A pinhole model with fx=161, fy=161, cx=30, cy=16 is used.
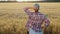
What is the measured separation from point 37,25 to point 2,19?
331 mm

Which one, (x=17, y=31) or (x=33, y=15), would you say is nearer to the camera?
(x=33, y=15)

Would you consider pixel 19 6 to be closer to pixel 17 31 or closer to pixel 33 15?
pixel 17 31

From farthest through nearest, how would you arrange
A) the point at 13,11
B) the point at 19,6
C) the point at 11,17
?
the point at 19,6 < the point at 13,11 < the point at 11,17

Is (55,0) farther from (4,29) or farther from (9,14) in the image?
(4,29)

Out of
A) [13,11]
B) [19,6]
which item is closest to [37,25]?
[13,11]

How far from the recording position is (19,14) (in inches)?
47.3

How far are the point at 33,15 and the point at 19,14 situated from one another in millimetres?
347

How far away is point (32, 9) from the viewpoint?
870 mm

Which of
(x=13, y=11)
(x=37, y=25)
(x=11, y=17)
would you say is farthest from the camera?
(x=13, y=11)

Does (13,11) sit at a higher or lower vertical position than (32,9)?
lower

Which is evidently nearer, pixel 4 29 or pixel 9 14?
pixel 4 29

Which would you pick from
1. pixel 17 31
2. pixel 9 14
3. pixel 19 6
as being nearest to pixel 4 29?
pixel 17 31

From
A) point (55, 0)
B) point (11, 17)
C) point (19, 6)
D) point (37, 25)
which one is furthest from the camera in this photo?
point (55, 0)

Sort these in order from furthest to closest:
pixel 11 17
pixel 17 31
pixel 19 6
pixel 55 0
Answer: pixel 55 0
pixel 19 6
pixel 11 17
pixel 17 31
